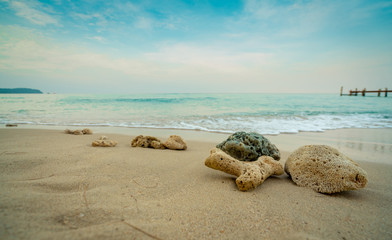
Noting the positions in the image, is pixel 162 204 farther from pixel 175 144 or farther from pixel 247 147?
pixel 175 144

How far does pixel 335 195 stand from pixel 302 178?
0.36 metres

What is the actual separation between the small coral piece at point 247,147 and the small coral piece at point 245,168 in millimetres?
356

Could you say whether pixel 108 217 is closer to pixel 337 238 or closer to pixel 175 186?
pixel 175 186

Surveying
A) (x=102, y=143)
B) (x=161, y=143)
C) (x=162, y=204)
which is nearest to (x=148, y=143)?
(x=161, y=143)

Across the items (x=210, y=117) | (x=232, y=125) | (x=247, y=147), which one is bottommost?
(x=232, y=125)

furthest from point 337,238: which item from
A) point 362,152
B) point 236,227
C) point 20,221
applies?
point 362,152

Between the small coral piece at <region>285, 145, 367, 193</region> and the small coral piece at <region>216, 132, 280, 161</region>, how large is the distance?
1.70ft

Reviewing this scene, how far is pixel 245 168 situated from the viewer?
7.83ft

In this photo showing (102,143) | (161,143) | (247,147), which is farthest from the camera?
(161,143)

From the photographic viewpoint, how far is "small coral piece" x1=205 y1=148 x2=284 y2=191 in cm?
218

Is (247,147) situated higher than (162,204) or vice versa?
(247,147)

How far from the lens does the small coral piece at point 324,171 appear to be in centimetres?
214

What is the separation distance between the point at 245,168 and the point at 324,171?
0.92 metres

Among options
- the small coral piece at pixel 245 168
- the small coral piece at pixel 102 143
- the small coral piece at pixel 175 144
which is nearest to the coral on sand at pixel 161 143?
the small coral piece at pixel 175 144
